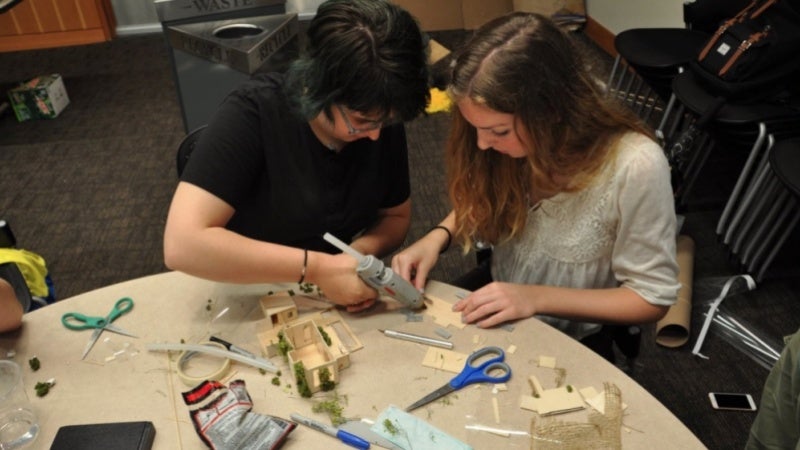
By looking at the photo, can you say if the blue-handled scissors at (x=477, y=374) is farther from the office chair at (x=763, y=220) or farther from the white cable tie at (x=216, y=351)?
the office chair at (x=763, y=220)

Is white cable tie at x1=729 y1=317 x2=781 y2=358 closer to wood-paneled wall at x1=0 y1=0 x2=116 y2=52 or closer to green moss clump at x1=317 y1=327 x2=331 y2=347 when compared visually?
green moss clump at x1=317 y1=327 x2=331 y2=347

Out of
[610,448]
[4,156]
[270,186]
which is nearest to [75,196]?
[4,156]

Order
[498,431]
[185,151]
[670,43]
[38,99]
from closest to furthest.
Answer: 1. [498,431]
2. [185,151]
3. [670,43]
4. [38,99]

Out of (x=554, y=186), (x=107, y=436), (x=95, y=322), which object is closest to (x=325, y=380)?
(x=107, y=436)

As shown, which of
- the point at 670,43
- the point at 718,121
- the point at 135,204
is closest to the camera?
the point at 718,121

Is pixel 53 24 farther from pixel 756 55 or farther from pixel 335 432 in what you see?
pixel 335 432

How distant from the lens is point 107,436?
96cm

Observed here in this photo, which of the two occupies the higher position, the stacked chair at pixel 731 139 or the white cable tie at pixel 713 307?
the stacked chair at pixel 731 139

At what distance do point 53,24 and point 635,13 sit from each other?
4181mm

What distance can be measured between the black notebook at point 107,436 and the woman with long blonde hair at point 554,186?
1.77 ft

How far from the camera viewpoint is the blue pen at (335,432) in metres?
0.94

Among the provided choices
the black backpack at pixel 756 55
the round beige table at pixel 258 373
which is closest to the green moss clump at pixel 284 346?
the round beige table at pixel 258 373

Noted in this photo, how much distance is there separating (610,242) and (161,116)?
3.31m

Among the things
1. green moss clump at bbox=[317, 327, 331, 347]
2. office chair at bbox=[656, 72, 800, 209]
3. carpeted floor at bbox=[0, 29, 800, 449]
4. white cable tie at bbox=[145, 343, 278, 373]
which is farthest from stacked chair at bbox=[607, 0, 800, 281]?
white cable tie at bbox=[145, 343, 278, 373]
